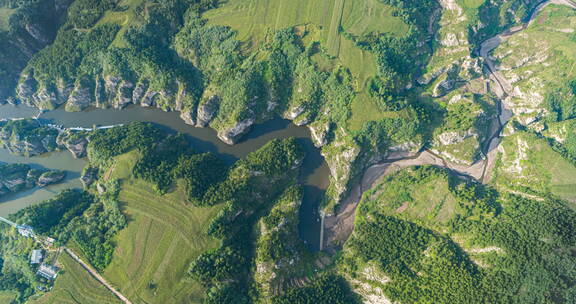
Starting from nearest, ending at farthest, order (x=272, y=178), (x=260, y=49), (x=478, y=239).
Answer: (x=478, y=239)
(x=272, y=178)
(x=260, y=49)

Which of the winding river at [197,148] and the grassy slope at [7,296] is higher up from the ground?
the winding river at [197,148]

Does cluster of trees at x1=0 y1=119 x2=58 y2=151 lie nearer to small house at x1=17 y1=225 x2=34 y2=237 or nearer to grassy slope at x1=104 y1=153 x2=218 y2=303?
small house at x1=17 y1=225 x2=34 y2=237

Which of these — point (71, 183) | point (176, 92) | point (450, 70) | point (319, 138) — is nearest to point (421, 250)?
point (319, 138)

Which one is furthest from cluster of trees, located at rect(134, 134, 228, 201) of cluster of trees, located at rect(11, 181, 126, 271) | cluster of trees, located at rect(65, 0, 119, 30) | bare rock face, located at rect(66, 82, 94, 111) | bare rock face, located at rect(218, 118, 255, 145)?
cluster of trees, located at rect(65, 0, 119, 30)

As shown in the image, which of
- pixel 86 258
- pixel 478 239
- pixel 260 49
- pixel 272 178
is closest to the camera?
pixel 478 239

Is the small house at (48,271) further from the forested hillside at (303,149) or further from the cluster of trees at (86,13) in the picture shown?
the cluster of trees at (86,13)

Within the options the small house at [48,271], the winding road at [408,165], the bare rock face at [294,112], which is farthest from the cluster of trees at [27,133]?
the winding road at [408,165]

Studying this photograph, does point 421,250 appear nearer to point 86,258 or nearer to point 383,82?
point 383,82
